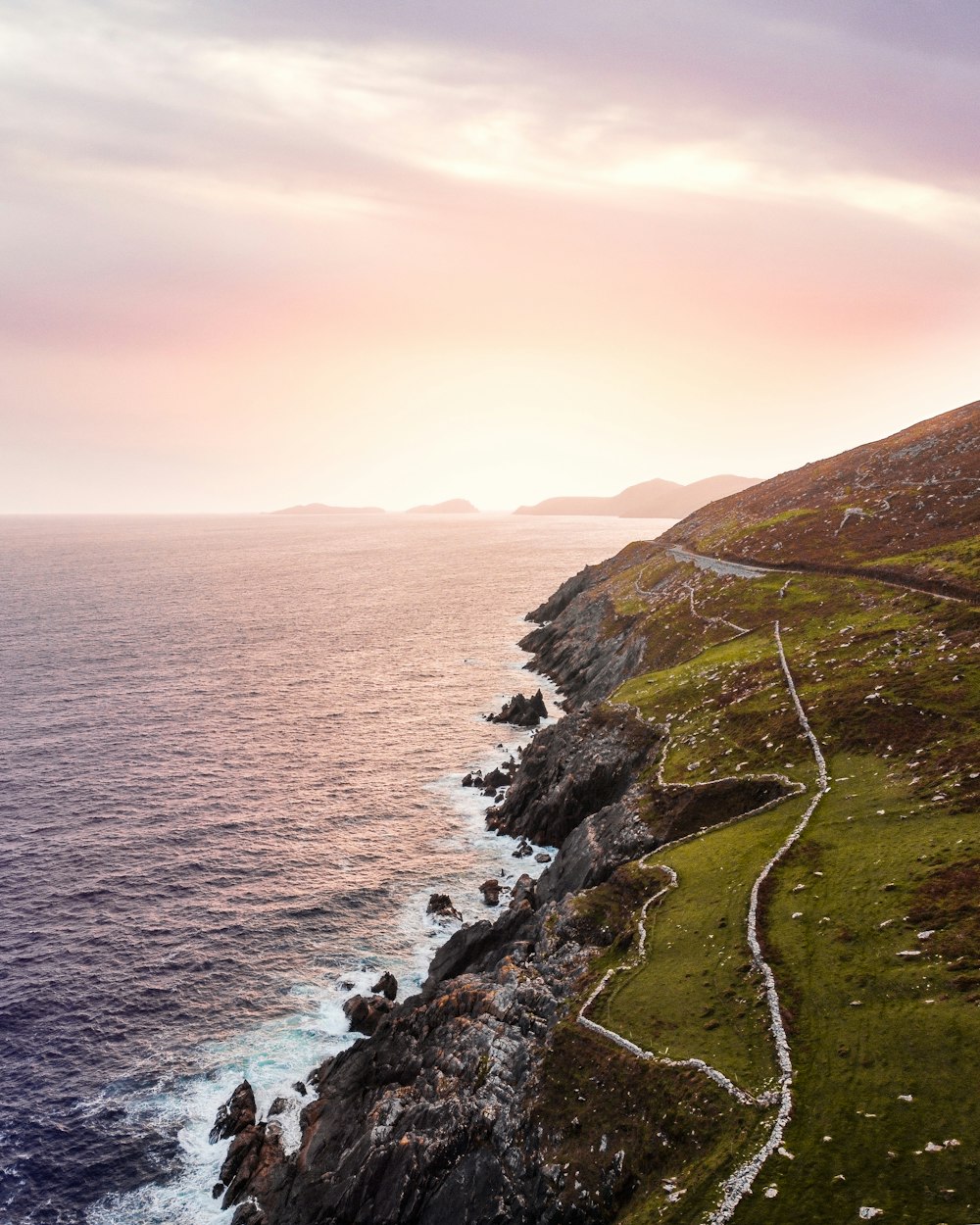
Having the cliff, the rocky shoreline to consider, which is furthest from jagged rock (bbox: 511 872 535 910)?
the cliff

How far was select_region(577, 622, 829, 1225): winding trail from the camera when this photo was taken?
22.7 meters

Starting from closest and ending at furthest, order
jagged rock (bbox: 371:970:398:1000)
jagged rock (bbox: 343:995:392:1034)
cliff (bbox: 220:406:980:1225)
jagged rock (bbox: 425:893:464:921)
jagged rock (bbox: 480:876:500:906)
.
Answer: cliff (bbox: 220:406:980:1225)
jagged rock (bbox: 343:995:392:1034)
jagged rock (bbox: 371:970:398:1000)
jagged rock (bbox: 425:893:464:921)
jagged rock (bbox: 480:876:500:906)

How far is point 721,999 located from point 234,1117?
2845 cm

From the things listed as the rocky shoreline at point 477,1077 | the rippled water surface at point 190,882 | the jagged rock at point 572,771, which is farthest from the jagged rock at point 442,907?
the jagged rock at point 572,771

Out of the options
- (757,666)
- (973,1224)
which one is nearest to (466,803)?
(757,666)

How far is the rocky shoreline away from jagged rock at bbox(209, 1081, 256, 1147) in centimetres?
8

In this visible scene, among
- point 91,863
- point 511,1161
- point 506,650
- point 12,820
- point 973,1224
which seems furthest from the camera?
point 506,650

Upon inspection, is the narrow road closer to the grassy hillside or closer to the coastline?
Answer: the grassy hillside

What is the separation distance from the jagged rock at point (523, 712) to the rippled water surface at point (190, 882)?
124 inches

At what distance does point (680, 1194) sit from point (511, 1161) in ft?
27.6

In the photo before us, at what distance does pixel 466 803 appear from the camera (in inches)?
3204

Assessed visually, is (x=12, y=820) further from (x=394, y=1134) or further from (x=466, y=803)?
(x=394, y=1134)

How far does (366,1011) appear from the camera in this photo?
160 ft

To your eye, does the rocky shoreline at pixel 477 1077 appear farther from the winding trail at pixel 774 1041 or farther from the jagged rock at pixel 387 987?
the winding trail at pixel 774 1041
